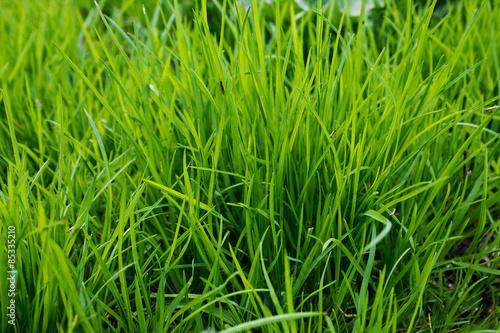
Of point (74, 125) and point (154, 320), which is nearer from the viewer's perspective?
point (154, 320)

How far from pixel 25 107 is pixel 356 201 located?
1141 mm

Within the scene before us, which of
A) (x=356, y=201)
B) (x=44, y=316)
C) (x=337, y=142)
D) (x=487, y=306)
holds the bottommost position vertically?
(x=487, y=306)

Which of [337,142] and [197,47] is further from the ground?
[197,47]

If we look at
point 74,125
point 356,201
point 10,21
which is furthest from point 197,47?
point 10,21

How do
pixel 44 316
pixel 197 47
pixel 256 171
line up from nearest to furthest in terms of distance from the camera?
1. pixel 44 316
2. pixel 256 171
3. pixel 197 47

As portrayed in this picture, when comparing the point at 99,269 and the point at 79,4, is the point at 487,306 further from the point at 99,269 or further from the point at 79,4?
the point at 79,4

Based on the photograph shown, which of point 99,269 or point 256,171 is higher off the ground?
point 256,171

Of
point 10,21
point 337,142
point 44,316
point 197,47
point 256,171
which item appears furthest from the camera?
point 10,21

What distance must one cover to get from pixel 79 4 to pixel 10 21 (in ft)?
1.77

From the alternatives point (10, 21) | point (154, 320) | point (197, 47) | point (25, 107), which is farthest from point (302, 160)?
point (10, 21)

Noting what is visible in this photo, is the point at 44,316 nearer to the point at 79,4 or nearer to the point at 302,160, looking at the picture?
the point at 302,160

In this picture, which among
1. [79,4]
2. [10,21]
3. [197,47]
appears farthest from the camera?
[79,4]

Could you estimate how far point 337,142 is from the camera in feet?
3.21

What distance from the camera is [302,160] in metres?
→ 0.92
